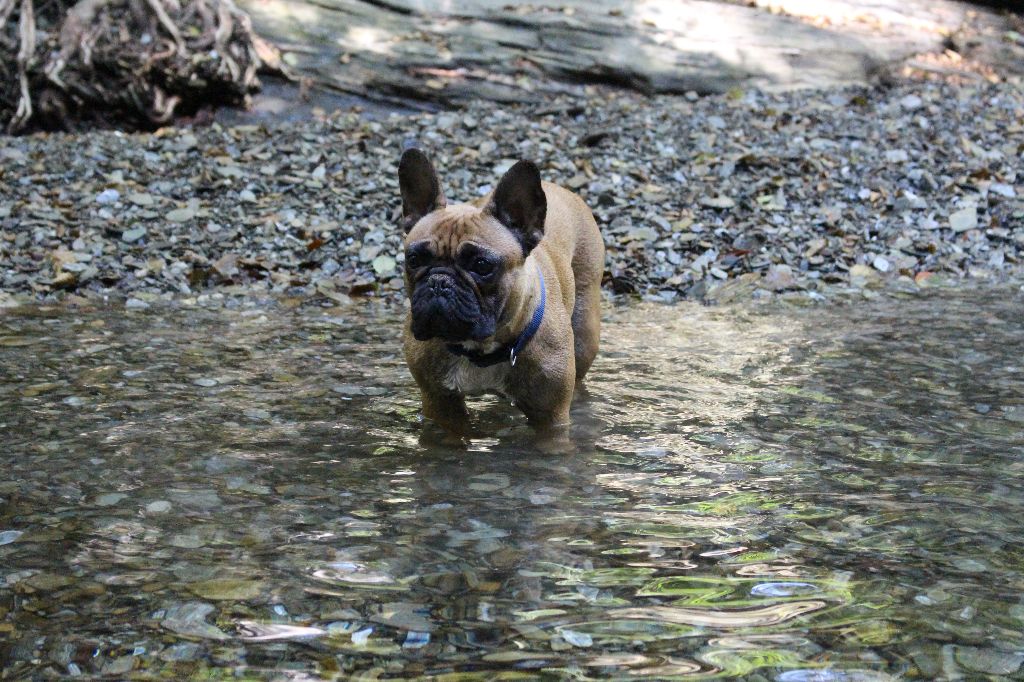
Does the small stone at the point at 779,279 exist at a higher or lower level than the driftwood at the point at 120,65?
lower

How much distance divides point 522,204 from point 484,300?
0.52m

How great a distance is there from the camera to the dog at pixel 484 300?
4.72m

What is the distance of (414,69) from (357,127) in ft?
6.89

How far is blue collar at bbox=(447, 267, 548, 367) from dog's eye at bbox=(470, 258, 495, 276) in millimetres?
419

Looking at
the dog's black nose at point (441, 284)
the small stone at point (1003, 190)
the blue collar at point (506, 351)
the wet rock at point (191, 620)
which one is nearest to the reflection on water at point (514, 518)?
the wet rock at point (191, 620)

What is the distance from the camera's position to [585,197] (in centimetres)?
1108

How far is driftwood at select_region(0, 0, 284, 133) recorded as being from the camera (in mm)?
13594

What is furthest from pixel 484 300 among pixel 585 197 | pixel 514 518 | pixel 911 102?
pixel 911 102

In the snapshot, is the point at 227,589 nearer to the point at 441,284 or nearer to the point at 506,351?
the point at 441,284

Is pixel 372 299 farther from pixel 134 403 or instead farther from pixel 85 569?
pixel 85 569

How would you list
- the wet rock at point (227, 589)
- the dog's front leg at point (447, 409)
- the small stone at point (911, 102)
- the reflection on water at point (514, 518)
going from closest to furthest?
1. the reflection on water at point (514, 518)
2. the wet rock at point (227, 589)
3. the dog's front leg at point (447, 409)
4. the small stone at point (911, 102)

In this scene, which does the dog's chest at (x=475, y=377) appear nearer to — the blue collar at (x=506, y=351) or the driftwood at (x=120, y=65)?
the blue collar at (x=506, y=351)

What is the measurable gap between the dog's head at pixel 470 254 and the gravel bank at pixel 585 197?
4.56m

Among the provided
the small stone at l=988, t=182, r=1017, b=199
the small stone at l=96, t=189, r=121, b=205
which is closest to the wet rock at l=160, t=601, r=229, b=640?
the small stone at l=96, t=189, r=121, b=205
